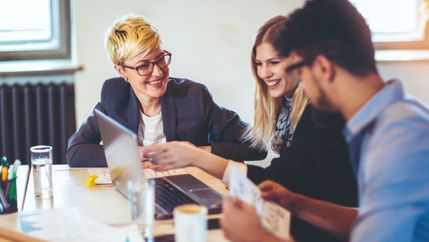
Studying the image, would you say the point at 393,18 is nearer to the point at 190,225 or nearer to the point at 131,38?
the point at 131,38

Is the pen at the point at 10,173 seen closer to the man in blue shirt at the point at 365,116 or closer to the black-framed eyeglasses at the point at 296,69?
the man in blue shirt at the point at 365,116

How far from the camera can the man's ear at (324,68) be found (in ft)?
3.57

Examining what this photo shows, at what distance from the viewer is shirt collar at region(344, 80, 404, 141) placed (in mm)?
1067

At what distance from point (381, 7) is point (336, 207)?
2221 mm

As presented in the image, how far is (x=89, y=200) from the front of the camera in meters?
1.69

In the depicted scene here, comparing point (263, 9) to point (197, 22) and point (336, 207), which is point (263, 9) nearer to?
point (197, 22)

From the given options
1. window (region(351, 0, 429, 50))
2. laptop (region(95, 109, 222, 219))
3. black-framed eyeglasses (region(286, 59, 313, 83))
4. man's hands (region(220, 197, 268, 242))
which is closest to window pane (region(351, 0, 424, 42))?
window (region(351, 0, 429, 50))

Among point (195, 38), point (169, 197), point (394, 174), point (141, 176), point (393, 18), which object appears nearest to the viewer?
point (394, 174)

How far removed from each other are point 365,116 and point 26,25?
105 inches

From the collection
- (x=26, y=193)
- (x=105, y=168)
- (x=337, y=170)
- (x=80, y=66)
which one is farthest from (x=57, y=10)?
(x=337, y=170)

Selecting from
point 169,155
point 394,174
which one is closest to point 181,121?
point 169,155

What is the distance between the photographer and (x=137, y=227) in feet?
4.63

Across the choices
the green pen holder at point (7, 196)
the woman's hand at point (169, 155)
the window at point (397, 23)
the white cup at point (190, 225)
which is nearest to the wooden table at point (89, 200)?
the green pen holder at point (7, 196)

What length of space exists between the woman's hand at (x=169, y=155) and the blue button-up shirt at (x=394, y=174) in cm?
74
